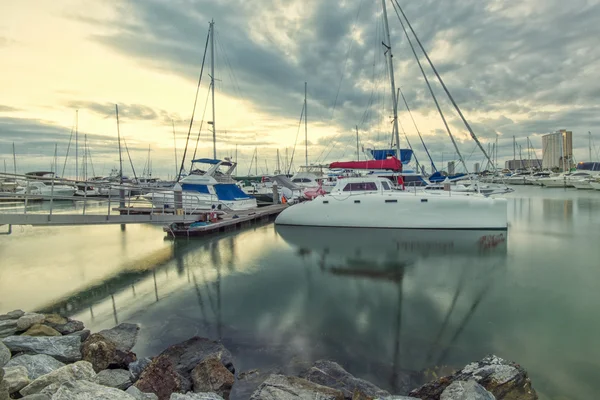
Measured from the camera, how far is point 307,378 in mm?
4523

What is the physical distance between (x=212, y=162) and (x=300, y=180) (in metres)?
12.3

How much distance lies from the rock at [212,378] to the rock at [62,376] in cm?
131

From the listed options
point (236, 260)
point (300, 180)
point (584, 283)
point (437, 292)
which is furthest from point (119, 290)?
point (300, 180)

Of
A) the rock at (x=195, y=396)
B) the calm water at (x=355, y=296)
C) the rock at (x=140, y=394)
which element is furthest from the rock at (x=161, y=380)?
the calm water at (x=355, y=296)

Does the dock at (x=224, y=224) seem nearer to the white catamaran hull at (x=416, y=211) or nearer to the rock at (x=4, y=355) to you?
the white catamaran hull at (x=416, y=211)

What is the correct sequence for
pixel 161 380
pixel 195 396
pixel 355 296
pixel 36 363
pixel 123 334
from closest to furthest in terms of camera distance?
pixel 195 396, pixel 161 380, pixel 36 363, pixel 123 334, pixel 355 296

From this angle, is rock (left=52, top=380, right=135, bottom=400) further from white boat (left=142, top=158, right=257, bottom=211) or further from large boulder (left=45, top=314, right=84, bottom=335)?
white boat (left=142, top=158, right=257, bottom=211)

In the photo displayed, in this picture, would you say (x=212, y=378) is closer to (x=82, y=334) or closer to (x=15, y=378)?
(x=15, y=378)

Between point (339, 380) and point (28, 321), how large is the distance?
5455 mm

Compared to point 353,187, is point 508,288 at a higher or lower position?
lower

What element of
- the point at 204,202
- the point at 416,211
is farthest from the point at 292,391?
the point at 204,202

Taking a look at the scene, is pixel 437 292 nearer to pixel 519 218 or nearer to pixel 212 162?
pixel 519 218

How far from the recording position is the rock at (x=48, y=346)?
16.6 ft

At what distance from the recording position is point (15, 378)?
4.11 meters
